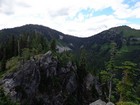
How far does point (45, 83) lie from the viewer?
121312 mm

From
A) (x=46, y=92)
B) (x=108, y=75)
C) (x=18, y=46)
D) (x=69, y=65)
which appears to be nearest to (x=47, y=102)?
(x=46, y=92)

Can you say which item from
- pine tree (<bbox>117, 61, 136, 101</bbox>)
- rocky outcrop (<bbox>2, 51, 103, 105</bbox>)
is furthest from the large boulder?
pine tree (<bbox>117, 61, 136, 101</bbox>)

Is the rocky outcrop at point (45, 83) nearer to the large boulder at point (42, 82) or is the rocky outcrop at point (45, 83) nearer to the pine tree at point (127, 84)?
the large boulder at point (42, 82)

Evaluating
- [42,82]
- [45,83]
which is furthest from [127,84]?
[45,83]

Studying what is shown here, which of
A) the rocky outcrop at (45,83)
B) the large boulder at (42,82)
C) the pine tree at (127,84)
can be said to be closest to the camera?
the pine tree at (127,84)

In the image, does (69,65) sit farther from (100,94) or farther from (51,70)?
(100,94)

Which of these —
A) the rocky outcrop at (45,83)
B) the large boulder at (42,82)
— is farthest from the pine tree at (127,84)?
the large boulder at (42,82)

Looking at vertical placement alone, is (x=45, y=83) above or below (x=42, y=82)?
below

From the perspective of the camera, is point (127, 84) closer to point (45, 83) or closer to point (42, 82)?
point (42, 82)

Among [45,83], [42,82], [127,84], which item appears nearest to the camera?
[127,84]

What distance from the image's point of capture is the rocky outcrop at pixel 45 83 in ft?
362

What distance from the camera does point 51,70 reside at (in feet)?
409

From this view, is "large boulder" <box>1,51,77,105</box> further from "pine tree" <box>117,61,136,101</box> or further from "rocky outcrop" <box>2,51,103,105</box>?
"pine tree" <box>117,61,136,101</box>

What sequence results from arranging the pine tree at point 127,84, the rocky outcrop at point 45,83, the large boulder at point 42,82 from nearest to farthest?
the pine tree at point 127,84 < the large boulder at point 42,82 < the rocky outcrop at point 45,83
